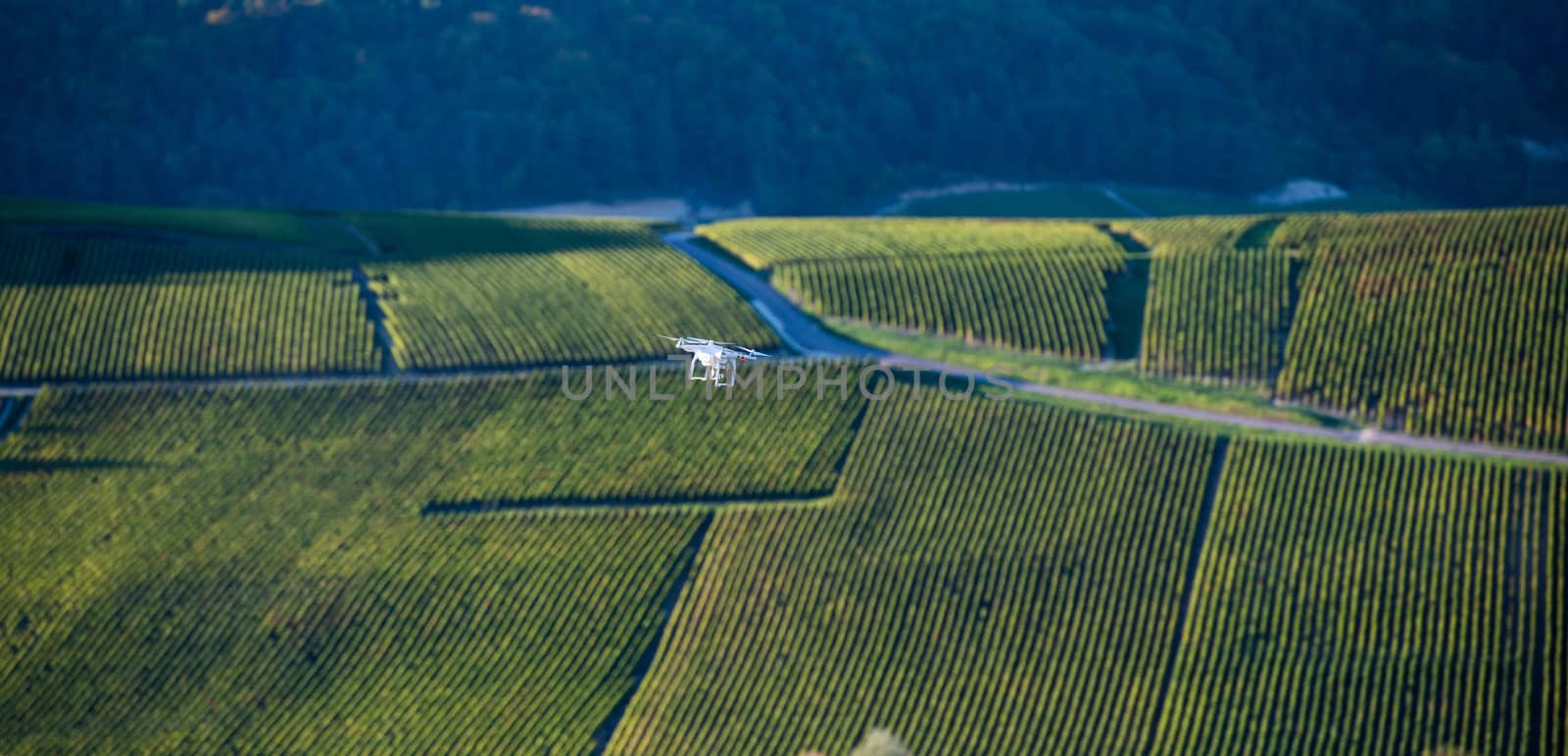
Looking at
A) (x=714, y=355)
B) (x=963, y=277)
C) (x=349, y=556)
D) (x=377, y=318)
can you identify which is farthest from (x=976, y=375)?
(x=377, y=318)

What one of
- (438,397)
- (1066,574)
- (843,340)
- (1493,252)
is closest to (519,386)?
(438,397)

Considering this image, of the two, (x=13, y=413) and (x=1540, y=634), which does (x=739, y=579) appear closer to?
(x=1540, y=634)

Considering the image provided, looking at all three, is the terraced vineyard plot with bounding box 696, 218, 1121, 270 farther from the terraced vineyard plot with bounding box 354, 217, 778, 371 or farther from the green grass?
the green grass

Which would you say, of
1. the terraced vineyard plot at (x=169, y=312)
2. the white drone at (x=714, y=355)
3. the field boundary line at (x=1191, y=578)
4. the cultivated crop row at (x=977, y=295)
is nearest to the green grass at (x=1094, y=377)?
the cultivated crop row at (x=977, y=295)

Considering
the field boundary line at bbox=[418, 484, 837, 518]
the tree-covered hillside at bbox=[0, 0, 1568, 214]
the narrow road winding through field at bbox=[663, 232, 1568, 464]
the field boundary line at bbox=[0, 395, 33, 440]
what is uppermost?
the field boundary line at bbox=[0, 395, 33, 440]

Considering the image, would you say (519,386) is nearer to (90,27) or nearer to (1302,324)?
(1302,324)

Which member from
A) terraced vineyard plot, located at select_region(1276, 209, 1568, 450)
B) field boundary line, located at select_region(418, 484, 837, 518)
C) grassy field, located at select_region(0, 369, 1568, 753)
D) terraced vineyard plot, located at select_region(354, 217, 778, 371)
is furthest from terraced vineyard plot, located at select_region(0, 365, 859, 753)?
terraced vineyard plot, located at select_region(1276, 209, 1568, 450)
